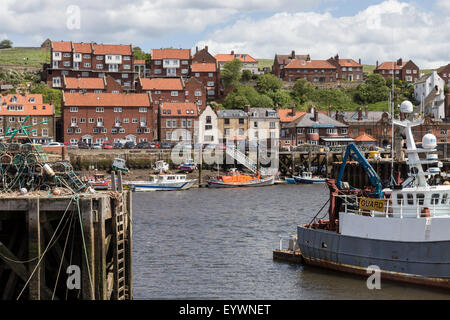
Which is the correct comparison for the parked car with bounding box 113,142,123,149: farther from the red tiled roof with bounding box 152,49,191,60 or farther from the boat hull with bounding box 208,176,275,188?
the red tiled roof with bounding box 152,49,191,60

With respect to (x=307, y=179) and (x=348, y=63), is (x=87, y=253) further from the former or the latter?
(x=348, y=63)

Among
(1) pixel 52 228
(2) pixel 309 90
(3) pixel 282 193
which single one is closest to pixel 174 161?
(3) pixel 282 193

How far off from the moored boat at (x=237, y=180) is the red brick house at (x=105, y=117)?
24406mm

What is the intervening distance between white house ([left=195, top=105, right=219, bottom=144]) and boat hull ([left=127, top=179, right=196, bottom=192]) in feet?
84.9

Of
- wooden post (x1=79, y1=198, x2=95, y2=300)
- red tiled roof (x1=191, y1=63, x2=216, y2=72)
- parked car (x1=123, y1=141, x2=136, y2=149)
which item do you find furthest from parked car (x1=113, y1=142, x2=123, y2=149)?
wooden post (x1=79, y1=198, x2=95, y2=300)

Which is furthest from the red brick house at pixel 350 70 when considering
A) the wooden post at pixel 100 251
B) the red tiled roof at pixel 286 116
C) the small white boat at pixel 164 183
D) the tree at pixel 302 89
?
the wooden post at pixel 100 251

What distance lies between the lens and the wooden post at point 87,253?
22.7 meters

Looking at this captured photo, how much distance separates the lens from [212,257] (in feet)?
128

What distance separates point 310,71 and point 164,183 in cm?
7389

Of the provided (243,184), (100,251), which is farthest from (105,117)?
(100,251)

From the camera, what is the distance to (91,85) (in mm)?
118500

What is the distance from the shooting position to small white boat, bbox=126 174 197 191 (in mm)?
81938
